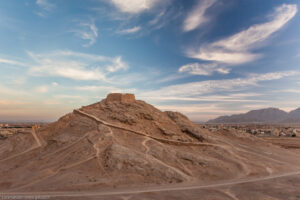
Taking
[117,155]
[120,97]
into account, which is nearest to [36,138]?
[120,97]

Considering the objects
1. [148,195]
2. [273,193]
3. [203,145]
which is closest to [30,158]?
[148,195]

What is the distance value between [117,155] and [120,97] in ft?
37.8

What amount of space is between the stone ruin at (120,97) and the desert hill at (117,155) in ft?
0.93

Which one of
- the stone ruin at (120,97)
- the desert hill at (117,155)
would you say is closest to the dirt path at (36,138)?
the desert hill at (117,155)

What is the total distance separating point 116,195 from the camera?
10492 mm

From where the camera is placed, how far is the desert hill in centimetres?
1262

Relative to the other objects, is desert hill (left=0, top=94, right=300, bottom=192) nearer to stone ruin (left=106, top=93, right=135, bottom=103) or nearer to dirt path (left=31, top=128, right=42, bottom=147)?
dirt path (left=31, top=128, right=42, bottom=147)

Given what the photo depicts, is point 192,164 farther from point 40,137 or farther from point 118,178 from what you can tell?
point 40,137

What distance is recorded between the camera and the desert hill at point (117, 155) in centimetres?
1262

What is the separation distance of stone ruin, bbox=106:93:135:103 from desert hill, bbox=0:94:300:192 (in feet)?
0.93

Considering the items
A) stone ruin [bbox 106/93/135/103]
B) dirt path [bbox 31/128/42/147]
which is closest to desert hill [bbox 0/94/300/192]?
dirt path [bbox 31/128/42/147]

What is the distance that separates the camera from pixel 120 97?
81.4 ft

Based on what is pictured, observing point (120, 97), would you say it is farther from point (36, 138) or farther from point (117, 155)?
point (117, 155)

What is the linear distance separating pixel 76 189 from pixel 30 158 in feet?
24.6
